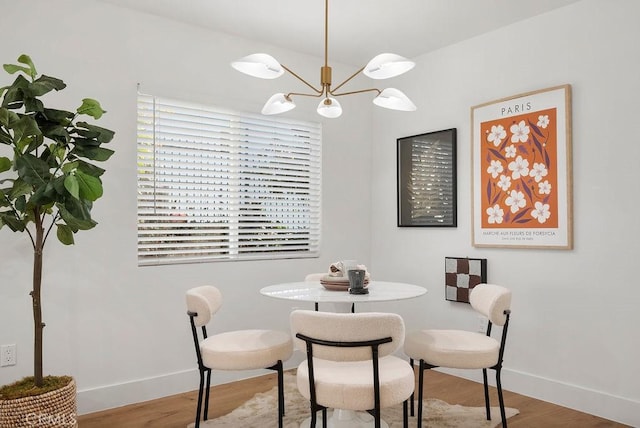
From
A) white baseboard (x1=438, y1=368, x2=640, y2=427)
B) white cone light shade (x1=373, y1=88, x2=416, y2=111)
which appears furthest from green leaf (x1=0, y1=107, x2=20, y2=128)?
white baseboard (x1=438, y1=368, x2=640, y2=427)

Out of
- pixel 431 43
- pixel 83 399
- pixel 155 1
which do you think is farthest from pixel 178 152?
pixel 431 43

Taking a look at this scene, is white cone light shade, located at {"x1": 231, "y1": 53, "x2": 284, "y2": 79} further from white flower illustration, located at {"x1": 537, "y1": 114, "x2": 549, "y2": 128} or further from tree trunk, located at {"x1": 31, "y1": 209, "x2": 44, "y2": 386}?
white flower illustration, located at {"x1": 537, "y1": 114, "x2": 549, "y2": 128}

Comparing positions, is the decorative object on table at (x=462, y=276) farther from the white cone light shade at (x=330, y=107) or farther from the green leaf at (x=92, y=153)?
the green leaf at (x=92, y=153)

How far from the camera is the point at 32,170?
2.27 m

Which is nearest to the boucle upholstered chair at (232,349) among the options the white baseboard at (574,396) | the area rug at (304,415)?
the area rug at (304,415)

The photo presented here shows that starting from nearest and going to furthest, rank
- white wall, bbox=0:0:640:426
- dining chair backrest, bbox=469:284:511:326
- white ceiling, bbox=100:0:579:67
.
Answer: dining chair backrest, bbox=469:284:511:326
white wall, bbox=0:0:640:426
white ceiling, bbox=100:0:579:67

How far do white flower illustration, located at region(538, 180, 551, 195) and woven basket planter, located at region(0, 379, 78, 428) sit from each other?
2972 mm

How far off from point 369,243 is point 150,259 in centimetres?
197

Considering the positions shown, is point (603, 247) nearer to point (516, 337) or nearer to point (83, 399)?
point (516, 337)

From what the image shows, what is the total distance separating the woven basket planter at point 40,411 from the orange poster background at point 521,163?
111 inches

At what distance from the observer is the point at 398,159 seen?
4281 mm

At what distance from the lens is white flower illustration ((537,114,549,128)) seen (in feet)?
10.7

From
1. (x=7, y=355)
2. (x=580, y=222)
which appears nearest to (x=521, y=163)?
(x=580, y=222)

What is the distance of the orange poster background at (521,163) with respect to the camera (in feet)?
10.7
